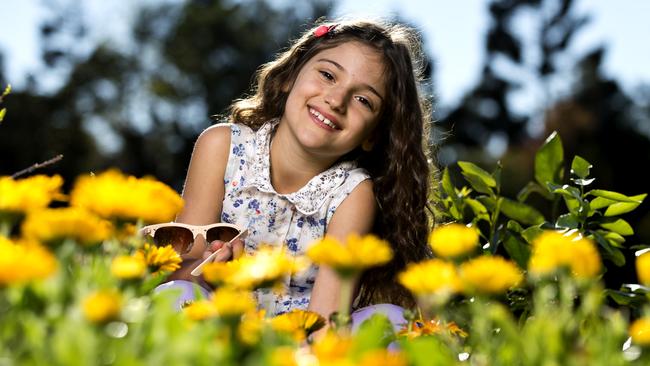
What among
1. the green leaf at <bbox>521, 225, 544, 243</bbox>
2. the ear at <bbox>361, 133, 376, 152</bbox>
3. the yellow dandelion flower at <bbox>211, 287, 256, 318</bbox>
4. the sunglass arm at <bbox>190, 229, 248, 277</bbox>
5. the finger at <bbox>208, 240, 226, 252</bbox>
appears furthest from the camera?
the ear at <bbox>361, 133, 376, 152</bbox>

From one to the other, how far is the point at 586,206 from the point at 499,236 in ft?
0.94

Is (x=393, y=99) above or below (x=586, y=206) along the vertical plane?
above

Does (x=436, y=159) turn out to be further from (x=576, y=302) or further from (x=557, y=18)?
(x=557, y=18)

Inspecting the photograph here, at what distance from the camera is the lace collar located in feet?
9.77

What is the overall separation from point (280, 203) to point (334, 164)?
0.24 metres

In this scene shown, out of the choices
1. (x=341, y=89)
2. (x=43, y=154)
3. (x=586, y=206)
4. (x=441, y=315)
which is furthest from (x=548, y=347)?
(x=43, y=154)

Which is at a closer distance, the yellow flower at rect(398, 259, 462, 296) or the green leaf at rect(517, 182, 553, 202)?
the yellow flower at rect(398, 259, 462, 296)

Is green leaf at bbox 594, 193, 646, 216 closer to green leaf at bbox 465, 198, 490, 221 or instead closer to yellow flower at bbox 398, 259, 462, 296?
green leaf at bbox 465, 198, 490, 221

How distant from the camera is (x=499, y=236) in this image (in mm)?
2648

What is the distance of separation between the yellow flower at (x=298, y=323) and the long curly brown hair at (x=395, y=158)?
5.69 feet

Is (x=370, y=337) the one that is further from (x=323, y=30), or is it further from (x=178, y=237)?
(x=323, y=30)

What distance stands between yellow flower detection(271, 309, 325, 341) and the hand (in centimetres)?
89

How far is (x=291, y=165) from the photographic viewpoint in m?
3.07

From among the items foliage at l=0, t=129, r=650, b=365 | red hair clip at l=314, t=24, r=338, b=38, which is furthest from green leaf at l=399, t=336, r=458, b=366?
red hair clip at l=314, t=24, r=338, b=38
